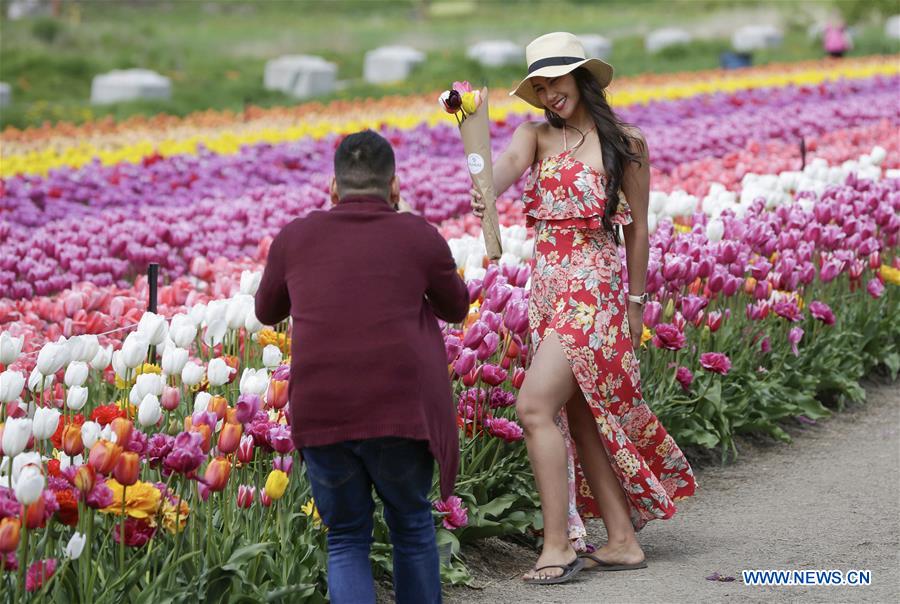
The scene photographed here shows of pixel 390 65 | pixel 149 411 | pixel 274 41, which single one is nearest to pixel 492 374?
pixel 149 411

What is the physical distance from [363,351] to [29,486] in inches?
31.1

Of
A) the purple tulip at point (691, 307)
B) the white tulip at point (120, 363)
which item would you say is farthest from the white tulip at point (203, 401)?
the purple tulip at point (691, 307)

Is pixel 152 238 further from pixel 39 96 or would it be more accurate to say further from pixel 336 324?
pixel 39 96

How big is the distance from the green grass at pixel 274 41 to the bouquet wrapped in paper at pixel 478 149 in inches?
620

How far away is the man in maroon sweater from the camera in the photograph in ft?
10.8

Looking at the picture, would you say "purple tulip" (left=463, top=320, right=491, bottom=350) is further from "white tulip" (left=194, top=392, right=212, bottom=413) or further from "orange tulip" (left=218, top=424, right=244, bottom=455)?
"orange tulip" (left=218, top=424, right=244, bottom=455)

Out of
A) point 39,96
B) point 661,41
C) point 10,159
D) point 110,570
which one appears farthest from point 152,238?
point 661,41

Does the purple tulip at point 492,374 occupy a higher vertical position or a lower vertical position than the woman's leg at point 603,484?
higher

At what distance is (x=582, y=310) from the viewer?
4.34m

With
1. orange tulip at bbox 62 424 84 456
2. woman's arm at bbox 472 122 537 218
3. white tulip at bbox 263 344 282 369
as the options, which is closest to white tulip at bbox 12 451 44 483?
orange tulip at bbox 62 424 84 456

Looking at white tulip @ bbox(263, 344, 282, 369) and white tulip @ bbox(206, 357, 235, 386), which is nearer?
white tulip @ bbox(206, 357, 235, 386)

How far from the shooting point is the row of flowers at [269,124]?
13.0m

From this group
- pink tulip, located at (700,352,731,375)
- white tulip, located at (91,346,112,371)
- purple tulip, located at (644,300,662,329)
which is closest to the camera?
white tulip, located at (91,346,112,371)

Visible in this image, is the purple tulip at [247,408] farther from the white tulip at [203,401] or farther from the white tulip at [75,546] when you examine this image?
the white tulip at [75,546]
